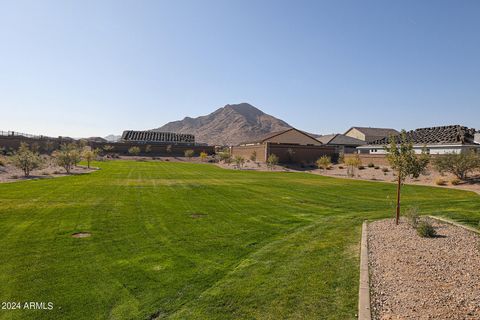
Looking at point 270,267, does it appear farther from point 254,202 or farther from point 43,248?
point 254,202

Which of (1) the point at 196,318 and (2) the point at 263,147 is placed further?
(2) the point at 263,147

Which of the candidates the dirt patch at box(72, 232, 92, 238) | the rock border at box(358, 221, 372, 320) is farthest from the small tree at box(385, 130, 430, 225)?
the dirt patch at box(72, 232, 92, 238)

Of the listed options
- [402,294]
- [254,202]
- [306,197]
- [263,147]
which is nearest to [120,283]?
[402,294]

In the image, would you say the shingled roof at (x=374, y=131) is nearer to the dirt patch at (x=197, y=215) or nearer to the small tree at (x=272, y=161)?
the small tree at (x=272, y=161)

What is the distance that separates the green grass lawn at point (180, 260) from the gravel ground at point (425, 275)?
64 centimetres

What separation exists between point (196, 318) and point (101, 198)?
1591 cm

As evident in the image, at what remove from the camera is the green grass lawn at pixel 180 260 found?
6887mm

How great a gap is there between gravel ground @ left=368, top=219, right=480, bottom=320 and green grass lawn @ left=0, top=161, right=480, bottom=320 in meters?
0.64

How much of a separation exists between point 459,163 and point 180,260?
116 feet

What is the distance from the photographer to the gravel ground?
5941 millimetres

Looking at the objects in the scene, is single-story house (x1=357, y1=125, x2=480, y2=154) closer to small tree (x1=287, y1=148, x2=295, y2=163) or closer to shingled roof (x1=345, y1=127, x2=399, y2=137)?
small tree (x1=287, y1=148, x2=295, y2=163)

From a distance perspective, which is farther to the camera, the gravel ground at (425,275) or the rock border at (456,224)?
the rock border at (456,224)

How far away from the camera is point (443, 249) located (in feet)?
29.6

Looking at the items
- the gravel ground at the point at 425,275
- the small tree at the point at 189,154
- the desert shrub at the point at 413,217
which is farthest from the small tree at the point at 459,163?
the small tree at the point at 189,154
